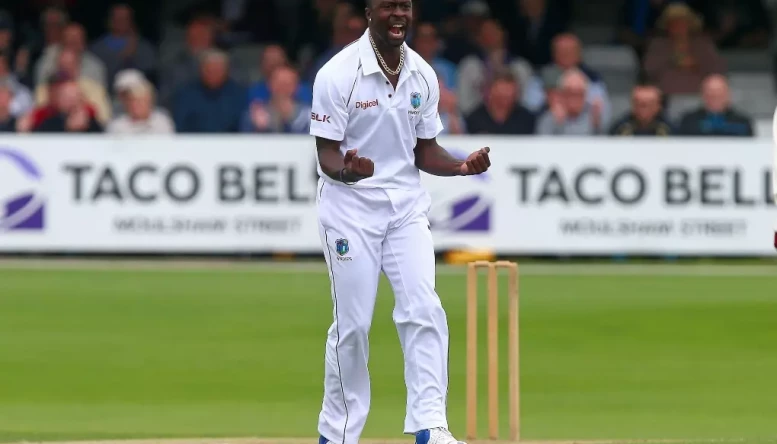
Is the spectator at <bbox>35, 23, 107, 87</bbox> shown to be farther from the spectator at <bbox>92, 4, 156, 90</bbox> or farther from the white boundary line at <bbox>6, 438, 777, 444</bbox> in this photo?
the white boundary line at <bbox>6, 438, 777, 444</bbox>

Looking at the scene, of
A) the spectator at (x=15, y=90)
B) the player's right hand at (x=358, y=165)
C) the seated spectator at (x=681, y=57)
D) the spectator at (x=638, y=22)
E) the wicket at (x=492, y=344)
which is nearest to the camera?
the player's right hand at (x=358, y=165)

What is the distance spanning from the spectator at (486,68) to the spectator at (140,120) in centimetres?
351

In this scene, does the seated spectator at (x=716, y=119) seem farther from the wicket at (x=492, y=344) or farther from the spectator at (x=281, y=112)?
the wicket at (x=492, y=344)

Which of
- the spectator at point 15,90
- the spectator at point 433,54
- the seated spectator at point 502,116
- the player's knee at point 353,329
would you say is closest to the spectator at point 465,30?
the spectator at point 433,54

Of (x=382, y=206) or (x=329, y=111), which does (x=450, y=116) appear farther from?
(x=329, y=111)

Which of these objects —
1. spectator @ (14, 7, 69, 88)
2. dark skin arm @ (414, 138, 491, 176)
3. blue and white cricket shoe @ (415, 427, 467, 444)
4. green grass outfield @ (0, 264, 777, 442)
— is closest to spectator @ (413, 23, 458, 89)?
green grass outfield @ (0, 264, 777, 442)

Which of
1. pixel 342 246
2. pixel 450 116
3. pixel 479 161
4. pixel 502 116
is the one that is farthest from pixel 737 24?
pixel 342 246

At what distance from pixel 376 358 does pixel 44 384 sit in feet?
7.68

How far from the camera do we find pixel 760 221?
700 inches

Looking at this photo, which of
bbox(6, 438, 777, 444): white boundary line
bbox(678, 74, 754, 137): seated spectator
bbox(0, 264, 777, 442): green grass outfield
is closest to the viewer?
bbox(6, 438, 777, 444): white boundary line

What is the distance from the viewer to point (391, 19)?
24.9ft

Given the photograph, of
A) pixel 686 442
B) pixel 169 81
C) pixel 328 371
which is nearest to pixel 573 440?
pixel 686 442

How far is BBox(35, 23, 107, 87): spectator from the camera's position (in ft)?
68.0

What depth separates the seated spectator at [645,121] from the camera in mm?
18288
